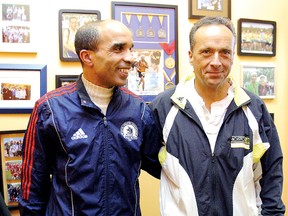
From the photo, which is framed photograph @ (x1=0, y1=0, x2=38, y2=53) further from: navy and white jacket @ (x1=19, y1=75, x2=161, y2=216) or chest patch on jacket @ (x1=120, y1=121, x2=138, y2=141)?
chest patch on jacket @ (x1=120, y1=121, x2=138, y2=141)

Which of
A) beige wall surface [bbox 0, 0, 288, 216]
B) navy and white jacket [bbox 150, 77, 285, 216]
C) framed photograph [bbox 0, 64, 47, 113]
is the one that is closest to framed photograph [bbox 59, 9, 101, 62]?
beige wall surface [bbox 0, 0, 288, 216]

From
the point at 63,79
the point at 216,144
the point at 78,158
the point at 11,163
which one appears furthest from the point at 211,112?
the point at 11,163

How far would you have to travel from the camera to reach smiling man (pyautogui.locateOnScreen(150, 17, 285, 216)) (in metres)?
1.32

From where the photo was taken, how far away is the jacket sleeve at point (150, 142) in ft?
4.74

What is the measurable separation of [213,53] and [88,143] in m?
0.60

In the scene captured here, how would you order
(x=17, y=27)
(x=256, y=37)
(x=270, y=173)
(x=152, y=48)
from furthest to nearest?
(x=256, y=37) → (x=152, y=48) → (x=17, y=27) → (x=270, y=173)

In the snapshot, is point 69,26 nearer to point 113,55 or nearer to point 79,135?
point 113,55

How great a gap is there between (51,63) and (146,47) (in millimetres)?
541

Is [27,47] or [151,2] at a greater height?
[151,2]

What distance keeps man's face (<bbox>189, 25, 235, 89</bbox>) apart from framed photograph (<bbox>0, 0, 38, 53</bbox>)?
903 mm

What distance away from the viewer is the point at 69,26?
6.02ft

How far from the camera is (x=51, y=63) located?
1.82 m

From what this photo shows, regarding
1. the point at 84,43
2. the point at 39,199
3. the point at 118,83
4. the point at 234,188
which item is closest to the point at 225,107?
the point at 234,188

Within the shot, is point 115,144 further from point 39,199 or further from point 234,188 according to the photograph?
point 234,188
